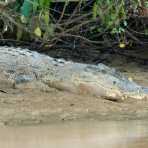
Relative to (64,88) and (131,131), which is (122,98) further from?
(131,131)

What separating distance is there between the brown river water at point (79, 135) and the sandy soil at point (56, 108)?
0.93 feet

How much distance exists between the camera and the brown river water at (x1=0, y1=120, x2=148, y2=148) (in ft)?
18.4

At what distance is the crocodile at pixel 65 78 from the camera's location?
819cm

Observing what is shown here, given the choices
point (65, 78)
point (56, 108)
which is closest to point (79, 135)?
point (56, 108)

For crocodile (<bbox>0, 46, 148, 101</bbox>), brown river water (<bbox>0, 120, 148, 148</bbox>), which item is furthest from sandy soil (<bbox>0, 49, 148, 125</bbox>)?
brown river water (<bbox>0, 120, 148, 148</bbox>)

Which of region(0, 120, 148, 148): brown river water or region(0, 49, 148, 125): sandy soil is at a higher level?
region(0, 120, 148, 148): brown river water

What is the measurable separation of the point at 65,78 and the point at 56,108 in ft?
3.80

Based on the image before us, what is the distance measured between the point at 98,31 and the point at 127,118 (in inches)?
160

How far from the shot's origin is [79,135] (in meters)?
6.08

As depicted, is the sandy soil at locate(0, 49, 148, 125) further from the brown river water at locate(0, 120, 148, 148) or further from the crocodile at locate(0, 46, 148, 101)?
the brown river water at locate(0, 120, 148, 148)

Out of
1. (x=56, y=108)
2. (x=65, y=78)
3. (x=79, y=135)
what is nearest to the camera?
(x=79, y=135)

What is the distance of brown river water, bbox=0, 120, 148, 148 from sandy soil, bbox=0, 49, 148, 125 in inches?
11.2

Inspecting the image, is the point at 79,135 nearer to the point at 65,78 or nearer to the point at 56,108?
the point at 56,108

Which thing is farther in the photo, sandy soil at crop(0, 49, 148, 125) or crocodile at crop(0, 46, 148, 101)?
crocodile at crop(0, 46, 148, 101)
